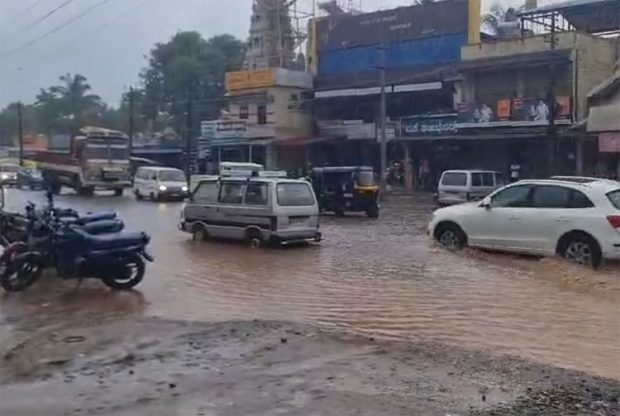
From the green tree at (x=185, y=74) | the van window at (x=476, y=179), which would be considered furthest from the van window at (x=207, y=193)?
the green tree at (x=185, y=74)

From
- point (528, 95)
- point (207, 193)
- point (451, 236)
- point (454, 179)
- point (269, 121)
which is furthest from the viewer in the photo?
point (269, 121)

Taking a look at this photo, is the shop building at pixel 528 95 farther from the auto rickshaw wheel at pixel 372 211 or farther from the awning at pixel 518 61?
the auto rickshaw wheel at pixel 372 211

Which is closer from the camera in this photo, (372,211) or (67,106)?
(372,211)

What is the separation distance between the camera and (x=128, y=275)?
450 inches

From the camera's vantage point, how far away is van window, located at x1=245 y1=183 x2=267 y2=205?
54.9 feet

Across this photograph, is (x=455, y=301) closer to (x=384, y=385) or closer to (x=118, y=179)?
(x=384, y=385)

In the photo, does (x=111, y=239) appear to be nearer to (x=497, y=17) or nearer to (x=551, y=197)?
(x=551, y=197)

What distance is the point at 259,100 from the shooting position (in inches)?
2042

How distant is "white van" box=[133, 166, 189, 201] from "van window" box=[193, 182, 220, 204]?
58.3ft

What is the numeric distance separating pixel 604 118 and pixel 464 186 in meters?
5.43

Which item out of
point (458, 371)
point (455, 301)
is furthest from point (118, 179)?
point (458, 371)

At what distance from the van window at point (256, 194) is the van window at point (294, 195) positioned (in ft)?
0.97

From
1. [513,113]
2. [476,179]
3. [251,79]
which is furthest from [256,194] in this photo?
[251,79]

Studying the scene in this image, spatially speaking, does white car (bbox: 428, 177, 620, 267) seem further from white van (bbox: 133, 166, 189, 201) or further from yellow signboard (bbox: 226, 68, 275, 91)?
yellow signboard (bbox: 226, 68, 275, 91)
